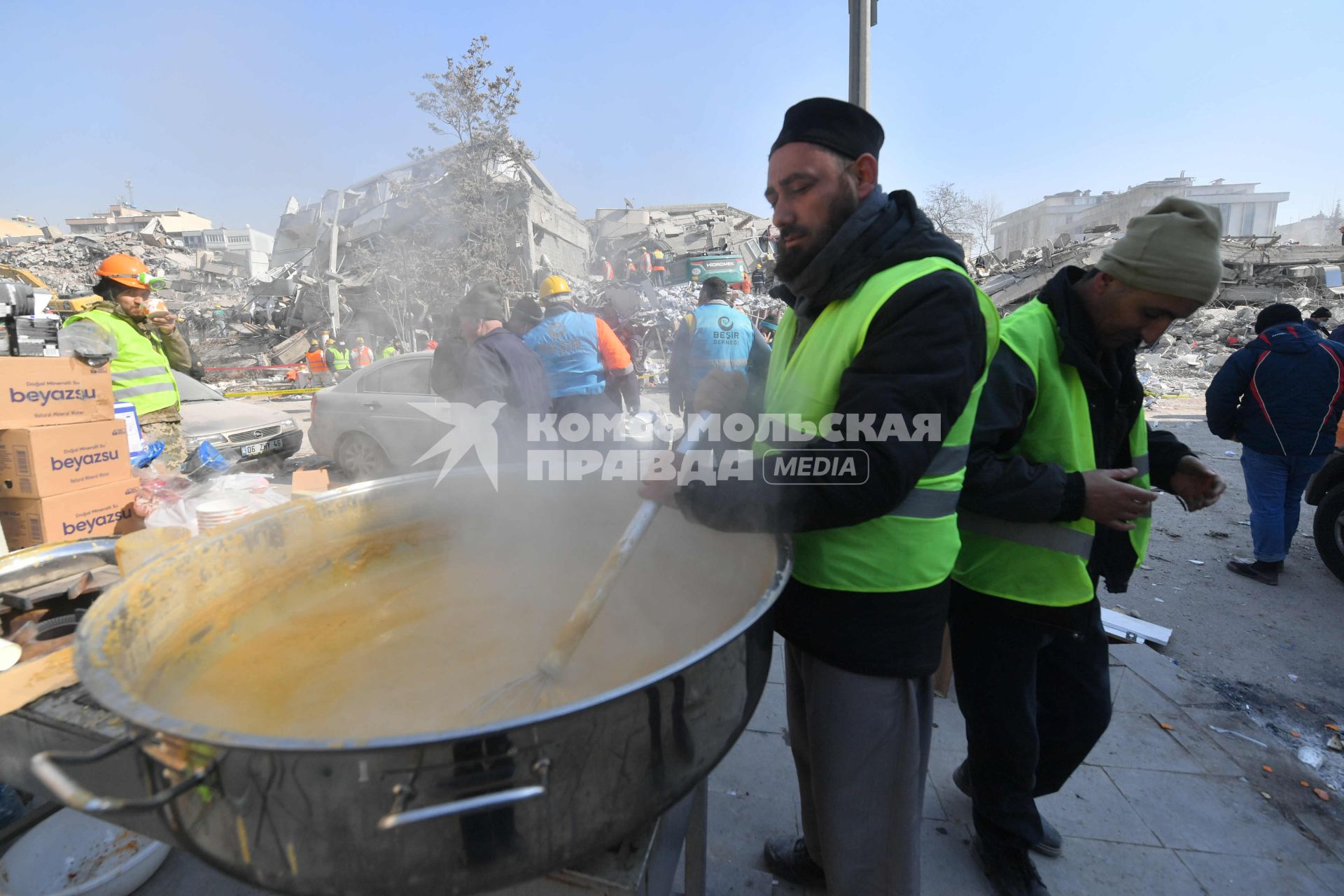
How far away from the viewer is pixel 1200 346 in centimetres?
1753

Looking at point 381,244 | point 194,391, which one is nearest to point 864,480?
point 194,391

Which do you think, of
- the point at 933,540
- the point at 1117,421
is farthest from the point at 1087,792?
the point at 933,540

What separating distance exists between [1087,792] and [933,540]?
1884 mm

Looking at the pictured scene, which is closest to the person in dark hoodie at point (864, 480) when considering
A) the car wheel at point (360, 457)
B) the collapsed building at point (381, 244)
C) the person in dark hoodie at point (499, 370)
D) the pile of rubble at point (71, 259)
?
the person in dark hoodie at point (499, 370)

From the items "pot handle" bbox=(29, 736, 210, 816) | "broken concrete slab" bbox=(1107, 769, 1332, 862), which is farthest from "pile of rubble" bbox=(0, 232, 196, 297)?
"broken concrete slab" bbox=(1107, 769, 1332, 862)

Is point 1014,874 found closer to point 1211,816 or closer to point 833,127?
point 1211,816

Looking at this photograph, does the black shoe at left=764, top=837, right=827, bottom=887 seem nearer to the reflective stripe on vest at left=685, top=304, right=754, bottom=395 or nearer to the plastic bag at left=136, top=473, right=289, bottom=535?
the plastic bag at left=136, top=473, right=289, bottom=535

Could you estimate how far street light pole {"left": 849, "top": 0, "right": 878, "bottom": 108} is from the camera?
4.04 m

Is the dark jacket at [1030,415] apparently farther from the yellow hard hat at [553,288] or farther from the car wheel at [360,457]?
the car wheel at [360,457]

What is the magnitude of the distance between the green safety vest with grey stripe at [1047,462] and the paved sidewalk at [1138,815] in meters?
1.09

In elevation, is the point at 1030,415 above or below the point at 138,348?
below

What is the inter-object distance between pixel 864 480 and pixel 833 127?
78cm

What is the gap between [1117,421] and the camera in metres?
1.85

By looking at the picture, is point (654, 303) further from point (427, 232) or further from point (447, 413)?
point (447, 413)
